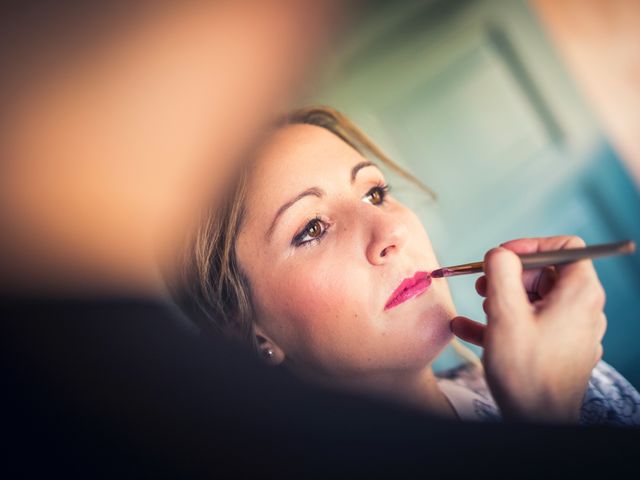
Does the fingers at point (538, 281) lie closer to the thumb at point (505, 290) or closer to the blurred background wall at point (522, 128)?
the thumb at point (505, 290)

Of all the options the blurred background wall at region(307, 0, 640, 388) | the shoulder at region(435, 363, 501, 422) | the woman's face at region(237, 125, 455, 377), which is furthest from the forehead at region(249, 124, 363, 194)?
the shoulder at region(435, 363, 501, 422)

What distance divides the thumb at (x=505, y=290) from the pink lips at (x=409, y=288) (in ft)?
0.35

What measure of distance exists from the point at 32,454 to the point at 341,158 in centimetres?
43

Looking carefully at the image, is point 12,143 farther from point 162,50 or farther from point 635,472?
point 635,472

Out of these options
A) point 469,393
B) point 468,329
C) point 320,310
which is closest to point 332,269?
point 320,310

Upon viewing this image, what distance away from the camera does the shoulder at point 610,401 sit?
561 millimetres

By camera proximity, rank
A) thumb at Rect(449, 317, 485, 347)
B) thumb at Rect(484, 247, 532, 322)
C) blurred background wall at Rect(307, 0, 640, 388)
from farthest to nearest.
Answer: blurred background wall at Rect(307, 0, 640, 388)
thumb at Rect(449, 317, 485, 347)
thumb at Rect(484, 247, 532, 322)

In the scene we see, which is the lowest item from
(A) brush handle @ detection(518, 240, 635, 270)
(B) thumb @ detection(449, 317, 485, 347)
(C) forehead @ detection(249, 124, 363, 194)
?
(B) thumb @ detection(449, 317, 485, 347)

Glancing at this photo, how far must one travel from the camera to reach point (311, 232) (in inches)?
20.9

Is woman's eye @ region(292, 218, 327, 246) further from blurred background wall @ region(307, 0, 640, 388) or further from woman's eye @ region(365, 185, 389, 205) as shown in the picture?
blurred background wall @ region(307, 0, 640, 388)

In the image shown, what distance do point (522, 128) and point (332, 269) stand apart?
1.53 feet

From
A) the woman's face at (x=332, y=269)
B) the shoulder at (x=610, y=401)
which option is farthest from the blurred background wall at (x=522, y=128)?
the woman's face at (x=332, y=269)

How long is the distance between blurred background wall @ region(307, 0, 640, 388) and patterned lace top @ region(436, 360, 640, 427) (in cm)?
6

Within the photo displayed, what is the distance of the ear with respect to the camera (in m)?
0.53
